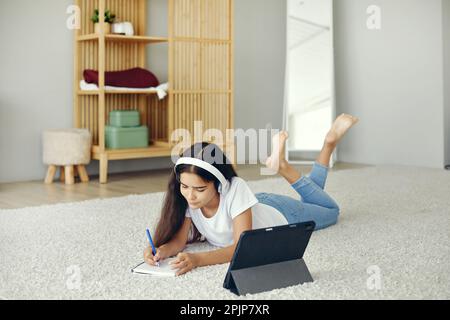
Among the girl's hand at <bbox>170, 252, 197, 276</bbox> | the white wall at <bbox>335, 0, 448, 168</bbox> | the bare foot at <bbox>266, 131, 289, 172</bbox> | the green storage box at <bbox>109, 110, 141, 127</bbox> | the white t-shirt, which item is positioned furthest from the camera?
the white wall at <bbox>335, 0, 448, 168</bbox>

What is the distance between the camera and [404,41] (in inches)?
212

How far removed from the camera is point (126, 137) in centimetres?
453

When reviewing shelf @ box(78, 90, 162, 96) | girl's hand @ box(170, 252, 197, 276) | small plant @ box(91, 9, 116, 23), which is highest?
small plant @ box(91, 9, 116, 23)

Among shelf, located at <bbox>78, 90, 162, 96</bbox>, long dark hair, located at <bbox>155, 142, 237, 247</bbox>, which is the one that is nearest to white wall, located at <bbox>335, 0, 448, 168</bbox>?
shelf, located at <bbox>78, 90, 162, 96</bbox>

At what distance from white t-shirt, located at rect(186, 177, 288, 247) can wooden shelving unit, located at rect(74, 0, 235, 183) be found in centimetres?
215

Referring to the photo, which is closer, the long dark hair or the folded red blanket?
the long dark hair

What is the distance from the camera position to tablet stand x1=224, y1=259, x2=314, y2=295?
1886 mm

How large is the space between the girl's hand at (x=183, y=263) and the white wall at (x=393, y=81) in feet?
11.9

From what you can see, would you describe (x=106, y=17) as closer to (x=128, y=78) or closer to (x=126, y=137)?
(x=128, y=78)

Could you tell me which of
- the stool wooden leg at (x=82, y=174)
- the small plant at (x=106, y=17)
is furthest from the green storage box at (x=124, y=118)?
the small plant at (x=106, y=17)

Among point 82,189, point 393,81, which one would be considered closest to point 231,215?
point 82,189

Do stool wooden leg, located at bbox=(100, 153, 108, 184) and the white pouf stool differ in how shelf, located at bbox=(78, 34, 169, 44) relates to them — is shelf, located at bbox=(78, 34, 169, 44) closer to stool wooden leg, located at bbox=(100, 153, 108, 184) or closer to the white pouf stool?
the white pouf stool

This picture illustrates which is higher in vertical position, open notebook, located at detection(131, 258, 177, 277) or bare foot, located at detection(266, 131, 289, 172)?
bare foot, located at detection(266, 131, 289, 172)
